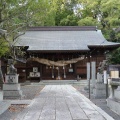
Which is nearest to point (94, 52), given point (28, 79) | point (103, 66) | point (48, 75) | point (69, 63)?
point (69, 63)

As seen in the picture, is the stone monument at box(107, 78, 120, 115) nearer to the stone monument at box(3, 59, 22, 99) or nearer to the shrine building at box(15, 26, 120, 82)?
the stone monument at box(3, 59, 22, 99)

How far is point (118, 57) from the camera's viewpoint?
31.0 m

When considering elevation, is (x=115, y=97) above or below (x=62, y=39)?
below

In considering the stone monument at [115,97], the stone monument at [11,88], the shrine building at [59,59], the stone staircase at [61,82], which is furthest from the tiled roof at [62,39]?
the stone monument at [115,97]

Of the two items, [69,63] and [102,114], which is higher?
[69,63]

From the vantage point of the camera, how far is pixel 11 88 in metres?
13.8

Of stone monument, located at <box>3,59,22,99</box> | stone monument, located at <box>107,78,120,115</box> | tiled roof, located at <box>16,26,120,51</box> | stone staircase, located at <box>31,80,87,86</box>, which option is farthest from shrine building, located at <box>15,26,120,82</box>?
stone monument, located at <box>107,78,120,115</box>

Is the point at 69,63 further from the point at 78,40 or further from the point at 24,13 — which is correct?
the point at 24,13

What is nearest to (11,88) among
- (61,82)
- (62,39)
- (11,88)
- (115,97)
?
(11,88)

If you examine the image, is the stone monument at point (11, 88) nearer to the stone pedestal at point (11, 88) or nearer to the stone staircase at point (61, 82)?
the stone pedestal at point (11, 88)

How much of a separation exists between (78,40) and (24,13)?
16571 mm

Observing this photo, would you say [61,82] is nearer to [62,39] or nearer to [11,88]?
[62,39]

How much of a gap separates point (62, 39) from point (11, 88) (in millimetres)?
18066

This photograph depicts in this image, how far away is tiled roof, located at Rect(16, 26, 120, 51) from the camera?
27.5 m
